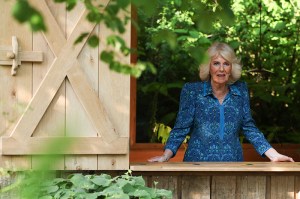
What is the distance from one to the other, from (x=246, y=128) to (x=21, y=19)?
403cm

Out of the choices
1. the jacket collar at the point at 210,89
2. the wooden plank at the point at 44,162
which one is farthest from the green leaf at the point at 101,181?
the wooden plank at the point at 44,162

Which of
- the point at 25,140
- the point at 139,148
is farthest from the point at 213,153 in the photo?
the point at 139,148

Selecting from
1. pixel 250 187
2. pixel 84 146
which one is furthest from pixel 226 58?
pixel 84 146

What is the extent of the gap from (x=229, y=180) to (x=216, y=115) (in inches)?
24.7

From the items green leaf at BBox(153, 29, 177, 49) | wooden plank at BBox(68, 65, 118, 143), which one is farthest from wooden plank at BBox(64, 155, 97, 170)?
green leaf at BBox(153, 29, 177, 49)

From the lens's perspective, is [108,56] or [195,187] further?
[195,187]

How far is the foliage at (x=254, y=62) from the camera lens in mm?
8477

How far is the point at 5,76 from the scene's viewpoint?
14.3 ft

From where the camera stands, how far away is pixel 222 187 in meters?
4.82

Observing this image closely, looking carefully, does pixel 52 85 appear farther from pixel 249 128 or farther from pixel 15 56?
pixel 249 128

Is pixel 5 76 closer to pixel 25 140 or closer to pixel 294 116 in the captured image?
pixel 25 140

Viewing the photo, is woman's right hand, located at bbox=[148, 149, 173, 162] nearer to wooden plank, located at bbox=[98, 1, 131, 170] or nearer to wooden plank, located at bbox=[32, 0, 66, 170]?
wooden plank, located at bbox=[98, 1, 131, 170]

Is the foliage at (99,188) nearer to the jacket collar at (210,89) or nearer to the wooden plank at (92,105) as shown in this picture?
the wooden plank at (92,105)

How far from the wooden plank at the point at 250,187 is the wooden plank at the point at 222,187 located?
0.05m
